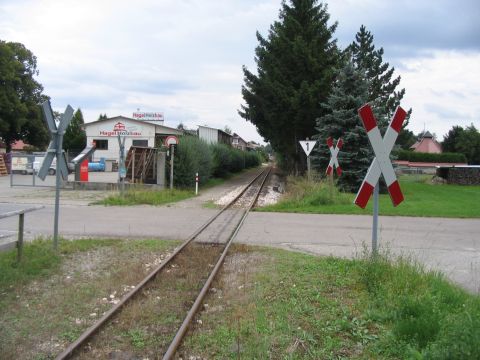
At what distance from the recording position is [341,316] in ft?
17.6

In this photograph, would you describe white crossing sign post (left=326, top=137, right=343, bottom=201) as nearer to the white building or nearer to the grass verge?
the grass verge

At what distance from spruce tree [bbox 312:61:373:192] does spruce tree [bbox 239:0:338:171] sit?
4719mm

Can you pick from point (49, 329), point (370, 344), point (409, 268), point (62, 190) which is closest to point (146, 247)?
point (49, 329)

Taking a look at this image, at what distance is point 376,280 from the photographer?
6246 millimetres

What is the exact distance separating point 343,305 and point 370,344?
1097 mm

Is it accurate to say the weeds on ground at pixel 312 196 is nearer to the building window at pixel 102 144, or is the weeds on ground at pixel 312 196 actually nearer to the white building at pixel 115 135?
the white building at pixel 115 135

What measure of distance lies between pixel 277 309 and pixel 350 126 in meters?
19.9

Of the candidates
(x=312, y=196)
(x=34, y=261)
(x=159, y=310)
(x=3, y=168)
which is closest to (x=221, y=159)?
(x=3, y=168)

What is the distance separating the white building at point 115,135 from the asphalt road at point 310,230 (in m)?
39.5

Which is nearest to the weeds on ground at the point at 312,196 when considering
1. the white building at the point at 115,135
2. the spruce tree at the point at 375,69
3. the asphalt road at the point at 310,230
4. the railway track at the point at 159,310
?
the asphalt road at the point at 310,230

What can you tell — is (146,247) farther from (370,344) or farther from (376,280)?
(370,344)

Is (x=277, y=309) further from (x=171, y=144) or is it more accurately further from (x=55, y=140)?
(x=171, y=144)

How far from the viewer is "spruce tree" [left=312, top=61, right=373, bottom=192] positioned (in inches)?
936

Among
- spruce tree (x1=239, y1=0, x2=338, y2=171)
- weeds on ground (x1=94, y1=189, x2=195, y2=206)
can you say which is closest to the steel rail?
weeds on ground (x1=94, y1=189, x2=195, y2=206)
